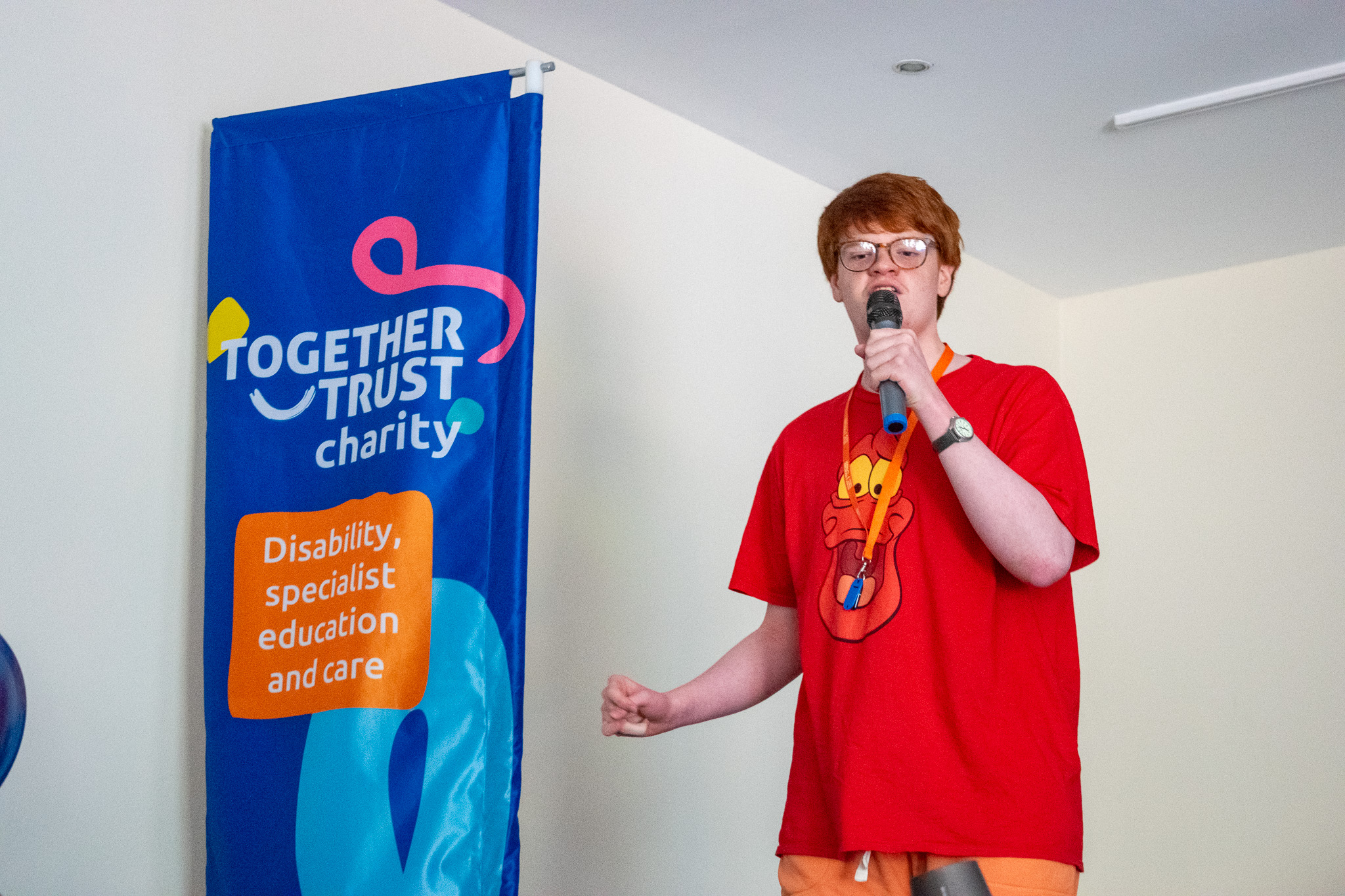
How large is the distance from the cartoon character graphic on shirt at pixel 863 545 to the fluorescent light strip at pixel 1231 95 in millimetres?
2203

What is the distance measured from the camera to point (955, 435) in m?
1.34

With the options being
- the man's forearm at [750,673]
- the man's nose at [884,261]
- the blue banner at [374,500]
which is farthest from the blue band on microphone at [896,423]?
the blue banner at [374,500]

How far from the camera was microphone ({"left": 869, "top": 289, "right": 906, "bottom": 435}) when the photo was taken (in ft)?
4.43

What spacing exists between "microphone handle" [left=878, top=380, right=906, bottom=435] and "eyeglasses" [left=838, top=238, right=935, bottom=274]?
23cm

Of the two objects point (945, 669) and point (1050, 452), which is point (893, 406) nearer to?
point (1050, 452)

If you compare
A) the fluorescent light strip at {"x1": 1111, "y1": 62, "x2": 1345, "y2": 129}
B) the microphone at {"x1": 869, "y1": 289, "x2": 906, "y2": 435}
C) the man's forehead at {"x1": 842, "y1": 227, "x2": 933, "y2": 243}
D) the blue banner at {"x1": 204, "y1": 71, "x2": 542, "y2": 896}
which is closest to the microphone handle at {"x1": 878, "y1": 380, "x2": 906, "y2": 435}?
the microphone at {"x1": 869, "y1": 289, "x2": 906, "y2": 435}

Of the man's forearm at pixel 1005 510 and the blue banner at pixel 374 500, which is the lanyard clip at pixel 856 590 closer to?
the man's forearm at pixel 1005 510

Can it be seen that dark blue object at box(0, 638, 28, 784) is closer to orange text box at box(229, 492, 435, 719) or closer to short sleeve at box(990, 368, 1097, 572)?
orange text box at box(229, 492, 435, 719)

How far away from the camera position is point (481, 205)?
1.77 m

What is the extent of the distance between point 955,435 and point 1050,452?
0.15 metres

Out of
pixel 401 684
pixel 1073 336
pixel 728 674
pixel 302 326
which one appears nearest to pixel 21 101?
pixel 302 326

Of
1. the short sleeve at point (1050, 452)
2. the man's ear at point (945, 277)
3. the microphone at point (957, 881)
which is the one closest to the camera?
the microphone at point (957, 881)

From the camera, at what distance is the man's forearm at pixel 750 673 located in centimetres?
167

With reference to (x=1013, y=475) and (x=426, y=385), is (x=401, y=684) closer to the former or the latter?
(x=426, y=385)
